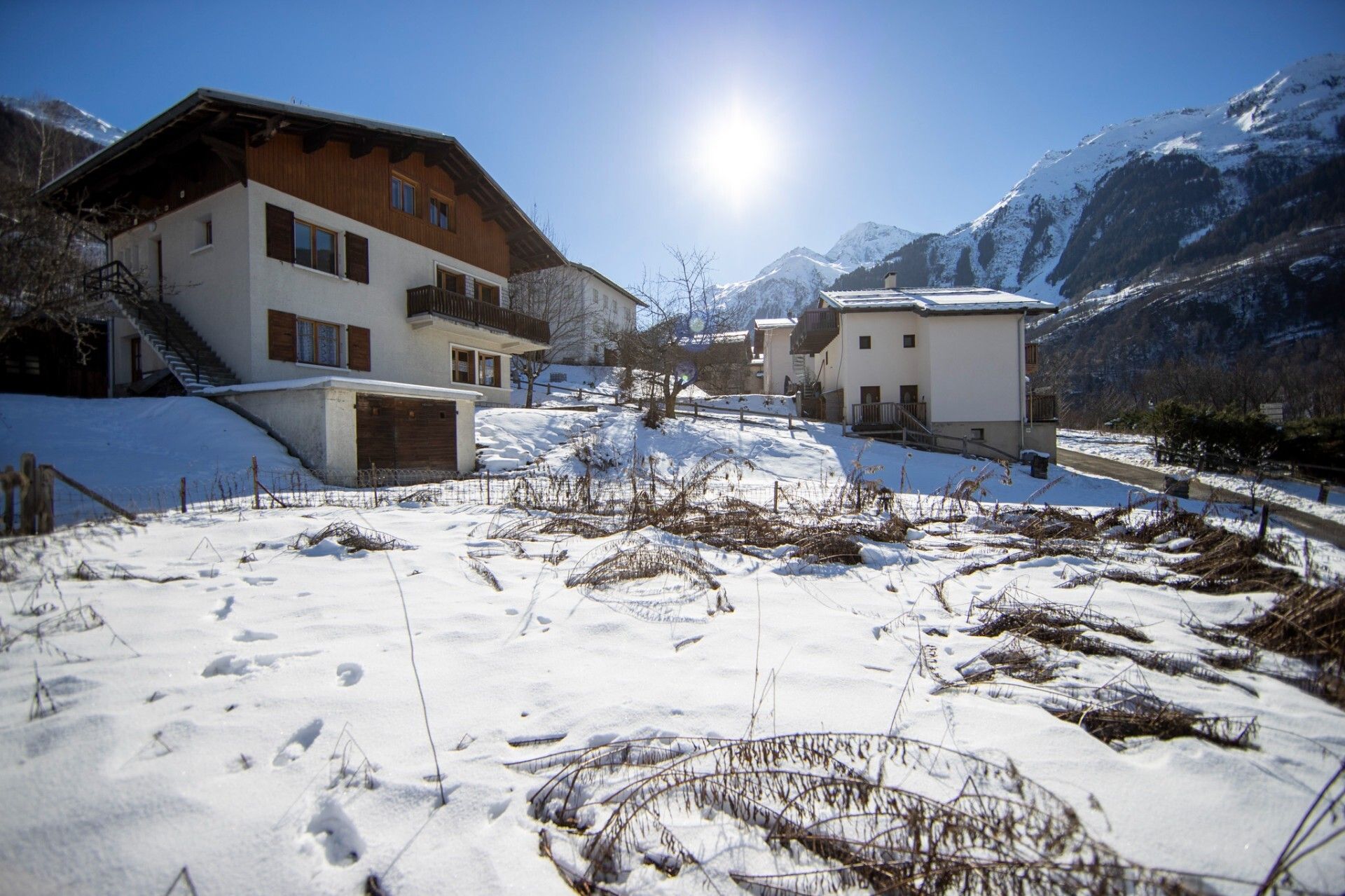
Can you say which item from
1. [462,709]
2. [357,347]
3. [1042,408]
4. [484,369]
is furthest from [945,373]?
[462,709]

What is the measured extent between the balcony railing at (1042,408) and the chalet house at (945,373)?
0.03 meters

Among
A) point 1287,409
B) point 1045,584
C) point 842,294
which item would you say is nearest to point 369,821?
point 1045,584

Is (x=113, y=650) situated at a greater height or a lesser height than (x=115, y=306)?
lesser

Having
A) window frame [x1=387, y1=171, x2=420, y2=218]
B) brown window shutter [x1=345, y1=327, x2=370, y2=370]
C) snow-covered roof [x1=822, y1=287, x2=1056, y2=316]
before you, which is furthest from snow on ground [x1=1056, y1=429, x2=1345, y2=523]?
window frame [x1=387, y1=171, x2=420, y2=218]

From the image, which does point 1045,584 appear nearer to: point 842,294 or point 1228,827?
point 1228,827

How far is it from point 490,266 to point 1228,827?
980 inches

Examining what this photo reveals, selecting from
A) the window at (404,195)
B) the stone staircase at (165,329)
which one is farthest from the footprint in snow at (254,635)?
the window at (404,195)

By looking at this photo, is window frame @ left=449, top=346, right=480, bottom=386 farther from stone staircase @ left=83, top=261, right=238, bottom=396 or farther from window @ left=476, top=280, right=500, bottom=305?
stone staircase @ left=83, top=261, right=238, bottom=396

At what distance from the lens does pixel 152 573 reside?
12.2 feet

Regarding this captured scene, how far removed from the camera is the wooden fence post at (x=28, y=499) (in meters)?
4.70

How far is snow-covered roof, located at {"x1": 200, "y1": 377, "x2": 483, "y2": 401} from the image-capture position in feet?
38.0

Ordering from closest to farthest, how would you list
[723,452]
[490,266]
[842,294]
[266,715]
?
[266,715] → [723,452] → [490,266] → [842,294]

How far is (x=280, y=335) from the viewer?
15.1m

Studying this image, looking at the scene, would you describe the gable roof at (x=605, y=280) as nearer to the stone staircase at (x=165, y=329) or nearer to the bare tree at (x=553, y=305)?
the bare tree at (x=553, y=305)
